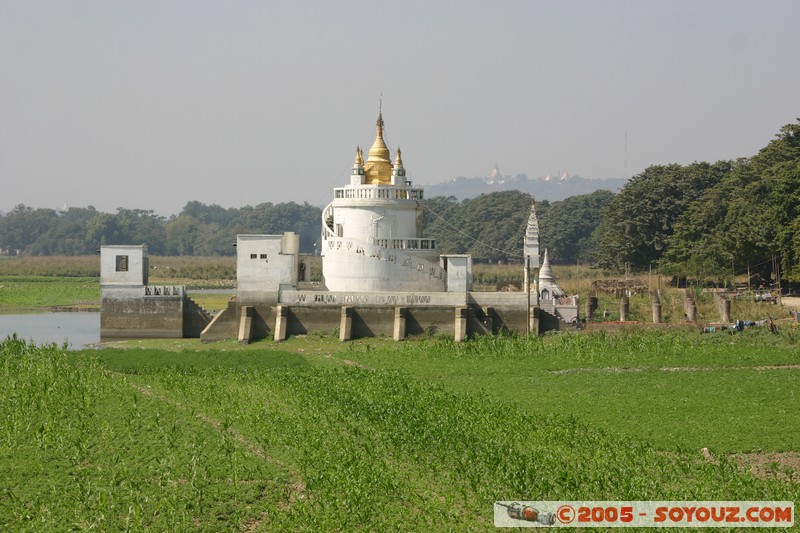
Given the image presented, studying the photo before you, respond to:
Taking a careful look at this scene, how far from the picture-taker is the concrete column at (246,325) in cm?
5941

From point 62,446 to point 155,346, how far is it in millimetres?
26970

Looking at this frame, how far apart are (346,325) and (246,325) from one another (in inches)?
192

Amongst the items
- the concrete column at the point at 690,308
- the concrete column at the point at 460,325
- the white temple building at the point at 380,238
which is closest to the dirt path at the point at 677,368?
the concrete column at the point at 460,325

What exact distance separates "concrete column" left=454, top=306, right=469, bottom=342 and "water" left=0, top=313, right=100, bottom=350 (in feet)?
58.6

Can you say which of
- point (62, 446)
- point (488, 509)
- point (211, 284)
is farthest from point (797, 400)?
point (211, 284)

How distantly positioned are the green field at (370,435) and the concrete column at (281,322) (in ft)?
23.6

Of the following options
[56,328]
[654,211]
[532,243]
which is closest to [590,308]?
[532,243]

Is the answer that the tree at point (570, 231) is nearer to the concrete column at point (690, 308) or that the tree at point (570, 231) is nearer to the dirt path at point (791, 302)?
the dirt path at point (791, 302)

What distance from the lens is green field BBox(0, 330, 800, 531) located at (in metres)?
28.3

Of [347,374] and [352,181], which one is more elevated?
[352,181]

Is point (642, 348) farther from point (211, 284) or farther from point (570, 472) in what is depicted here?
point (211, 284)

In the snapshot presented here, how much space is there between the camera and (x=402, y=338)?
58.8 metres

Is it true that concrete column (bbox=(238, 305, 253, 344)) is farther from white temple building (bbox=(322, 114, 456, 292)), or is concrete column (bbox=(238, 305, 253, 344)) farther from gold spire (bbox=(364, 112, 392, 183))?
gold spire (bbox=(364, 112, 392, 183))

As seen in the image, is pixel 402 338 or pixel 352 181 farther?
pixel 352 181
